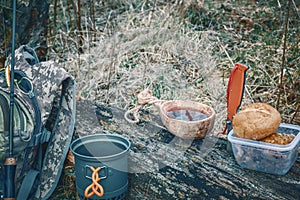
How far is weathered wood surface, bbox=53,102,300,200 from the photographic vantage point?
2.07 metres

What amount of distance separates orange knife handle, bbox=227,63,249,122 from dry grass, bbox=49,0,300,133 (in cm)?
91

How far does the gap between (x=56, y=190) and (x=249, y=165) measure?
1245 mm

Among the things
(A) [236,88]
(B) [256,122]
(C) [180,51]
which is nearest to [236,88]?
(A) [236,88]

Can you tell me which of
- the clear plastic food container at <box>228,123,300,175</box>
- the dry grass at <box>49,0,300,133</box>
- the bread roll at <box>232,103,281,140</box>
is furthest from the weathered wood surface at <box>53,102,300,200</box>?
the dry grass at <box>49,0,300,133</box>

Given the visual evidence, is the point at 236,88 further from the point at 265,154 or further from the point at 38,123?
the point at 38,123

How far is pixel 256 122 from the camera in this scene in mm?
2055

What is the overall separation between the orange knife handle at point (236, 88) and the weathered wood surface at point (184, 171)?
254 mm

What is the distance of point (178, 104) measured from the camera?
102 inches

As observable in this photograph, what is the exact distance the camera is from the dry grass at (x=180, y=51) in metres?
3.65

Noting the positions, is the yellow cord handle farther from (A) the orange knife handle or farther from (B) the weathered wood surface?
(A) the orange knife handle

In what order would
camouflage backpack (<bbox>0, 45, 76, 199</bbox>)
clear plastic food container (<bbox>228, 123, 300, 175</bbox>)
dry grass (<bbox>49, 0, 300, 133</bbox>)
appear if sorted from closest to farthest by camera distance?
clear plastic food container (<bbox>228, 123, 300, 175</bbox>) < camouflage backpack (<bbox>0, 45, 76, 199</bbox>) < dry grass (<bbox>49, 0, 300, 133</bbox>)

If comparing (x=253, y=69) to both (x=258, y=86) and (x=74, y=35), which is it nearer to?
(x=258, y=86)

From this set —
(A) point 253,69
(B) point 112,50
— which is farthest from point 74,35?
(A) point 253,69

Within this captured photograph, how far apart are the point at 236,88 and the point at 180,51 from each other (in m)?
1.85
